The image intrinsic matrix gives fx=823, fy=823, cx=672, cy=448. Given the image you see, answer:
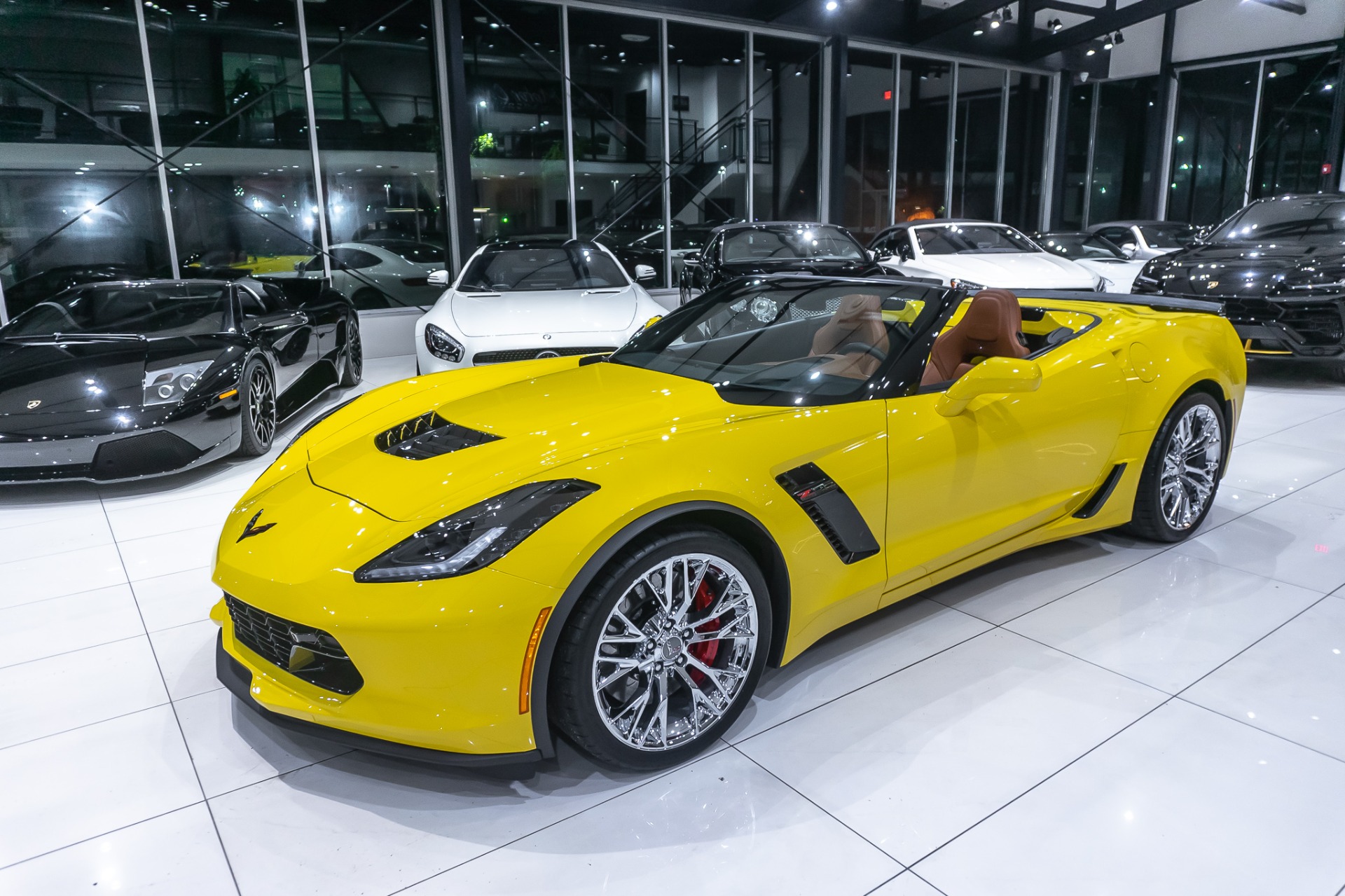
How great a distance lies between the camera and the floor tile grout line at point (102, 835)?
1.75 metres

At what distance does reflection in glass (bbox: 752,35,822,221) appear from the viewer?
12.2m

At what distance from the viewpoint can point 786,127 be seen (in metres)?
12.5

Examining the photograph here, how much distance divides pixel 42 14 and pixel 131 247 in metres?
2.23

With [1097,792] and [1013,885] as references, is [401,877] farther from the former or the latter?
[1097,792]

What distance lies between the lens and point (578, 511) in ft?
5.86

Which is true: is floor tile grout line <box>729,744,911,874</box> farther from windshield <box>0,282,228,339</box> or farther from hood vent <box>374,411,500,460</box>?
windshield <box>0,282,228,339</box>

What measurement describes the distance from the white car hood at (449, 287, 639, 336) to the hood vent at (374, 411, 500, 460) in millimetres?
2964

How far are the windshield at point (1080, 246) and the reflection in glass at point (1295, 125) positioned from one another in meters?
4.84

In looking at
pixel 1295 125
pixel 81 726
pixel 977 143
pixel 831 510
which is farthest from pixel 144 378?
pixel 1295 125

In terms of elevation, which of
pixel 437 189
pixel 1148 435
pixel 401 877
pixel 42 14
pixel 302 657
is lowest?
pixel 401 877

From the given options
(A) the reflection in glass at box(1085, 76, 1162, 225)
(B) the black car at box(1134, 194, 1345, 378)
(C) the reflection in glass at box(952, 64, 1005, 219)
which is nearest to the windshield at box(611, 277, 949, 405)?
(B) the black car at box(1134, 194, 1345, 378)

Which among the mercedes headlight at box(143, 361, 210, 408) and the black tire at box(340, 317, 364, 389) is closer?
the mercedes headlight at box(143, 361, 210, 408)

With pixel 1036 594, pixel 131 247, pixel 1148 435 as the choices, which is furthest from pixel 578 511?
pixel 131 247

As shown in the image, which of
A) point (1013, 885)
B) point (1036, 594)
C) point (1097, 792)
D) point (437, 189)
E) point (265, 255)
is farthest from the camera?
point (437, 189)
